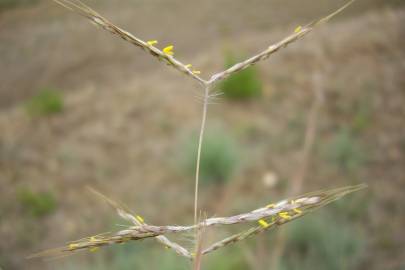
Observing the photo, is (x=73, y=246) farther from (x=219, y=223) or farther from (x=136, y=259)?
(x=136, y=259)

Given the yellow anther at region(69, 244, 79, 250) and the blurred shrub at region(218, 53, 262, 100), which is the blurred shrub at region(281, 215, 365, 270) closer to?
the blurred shrub at region(218, 53, 262, 100)

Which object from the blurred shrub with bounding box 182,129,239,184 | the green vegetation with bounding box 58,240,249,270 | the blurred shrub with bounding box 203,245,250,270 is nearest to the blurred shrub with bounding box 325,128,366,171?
the blurred shrub with bounding box 182,129,239,184

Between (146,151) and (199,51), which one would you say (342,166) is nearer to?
(146,151)

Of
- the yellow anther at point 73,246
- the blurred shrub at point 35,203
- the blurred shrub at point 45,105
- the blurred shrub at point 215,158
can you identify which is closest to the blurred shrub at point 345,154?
the blurred shrub at point 215,158

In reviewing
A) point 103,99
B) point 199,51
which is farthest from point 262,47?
point 103,99

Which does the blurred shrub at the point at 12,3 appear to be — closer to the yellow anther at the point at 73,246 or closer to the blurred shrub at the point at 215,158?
the blurred shrub at the point at 215,158

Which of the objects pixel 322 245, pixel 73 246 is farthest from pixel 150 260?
pixel 73 246
